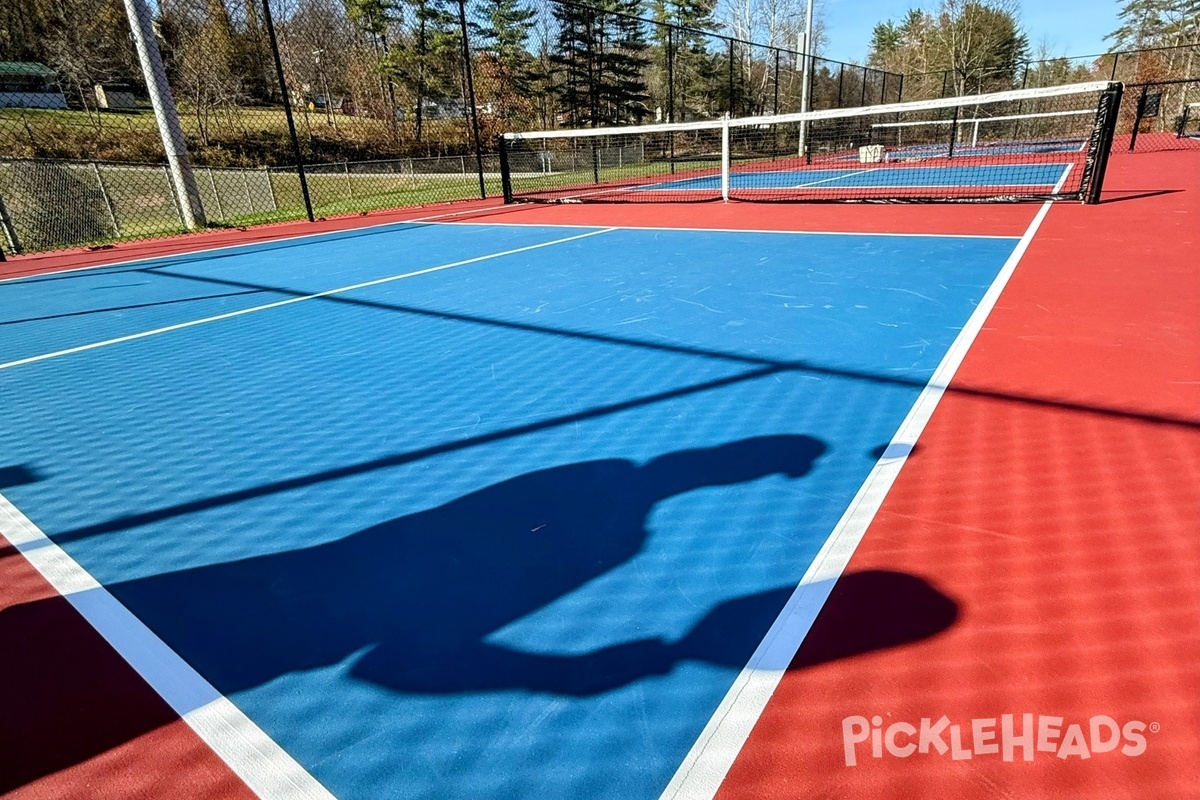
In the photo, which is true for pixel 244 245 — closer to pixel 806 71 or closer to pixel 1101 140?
pixel 1101 140

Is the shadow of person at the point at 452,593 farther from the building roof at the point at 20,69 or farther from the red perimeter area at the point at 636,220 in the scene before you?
the building roof at the point at 20,69

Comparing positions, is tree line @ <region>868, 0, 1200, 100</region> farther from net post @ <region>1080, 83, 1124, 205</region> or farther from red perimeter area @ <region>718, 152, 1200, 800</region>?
red perimeter area @ <region>718, 152, 1200, 800</region>

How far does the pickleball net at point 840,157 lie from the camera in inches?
396

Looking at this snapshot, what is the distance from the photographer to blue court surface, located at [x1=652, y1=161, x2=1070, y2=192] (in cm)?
1338

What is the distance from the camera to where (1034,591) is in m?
1.83

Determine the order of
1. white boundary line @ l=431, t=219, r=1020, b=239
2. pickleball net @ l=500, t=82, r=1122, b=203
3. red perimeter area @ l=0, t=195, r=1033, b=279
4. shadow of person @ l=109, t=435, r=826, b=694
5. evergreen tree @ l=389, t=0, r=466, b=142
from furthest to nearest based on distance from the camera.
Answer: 1. evergreen tree @ l=389, t=0, r=466, b=142
2. pickleball net @ l=500, t=82, r=1122, b=203
3. red perimeter area @ l=0, t=195, r=1033, b=279
4. white boundary line @ l=431, t=219, r=1020, b=239
5. shadow of person @ l=109, t=435, r=826, b=694

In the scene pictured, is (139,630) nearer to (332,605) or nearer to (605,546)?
(332,605)

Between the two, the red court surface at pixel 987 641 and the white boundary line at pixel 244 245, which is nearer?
the red court surface at pixel 987 641

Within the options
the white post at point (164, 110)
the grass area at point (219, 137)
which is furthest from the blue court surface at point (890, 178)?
the grass area at point (219, 137)

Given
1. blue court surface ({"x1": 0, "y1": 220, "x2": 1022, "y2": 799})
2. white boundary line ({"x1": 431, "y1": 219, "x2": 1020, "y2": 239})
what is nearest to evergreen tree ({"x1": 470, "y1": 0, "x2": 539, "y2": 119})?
white boundary line ({"x1": 431, "y1": 219, "x2": 1020, "y2": 239})

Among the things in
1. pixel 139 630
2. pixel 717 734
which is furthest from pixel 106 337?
pixel 717 734

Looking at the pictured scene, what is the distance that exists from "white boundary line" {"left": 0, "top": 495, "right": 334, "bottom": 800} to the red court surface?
3 cm

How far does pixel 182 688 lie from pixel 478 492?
44.1 inches

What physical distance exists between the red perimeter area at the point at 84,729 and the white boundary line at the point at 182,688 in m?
0.02
